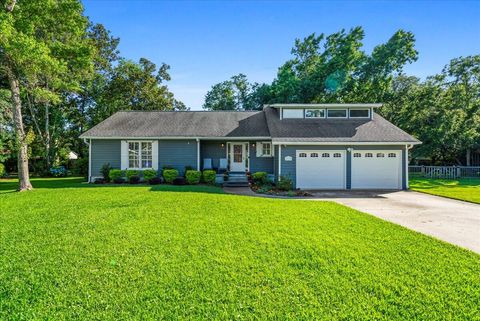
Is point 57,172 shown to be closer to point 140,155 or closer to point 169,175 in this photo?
point 140,155

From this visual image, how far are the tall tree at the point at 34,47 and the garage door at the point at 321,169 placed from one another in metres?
12.0

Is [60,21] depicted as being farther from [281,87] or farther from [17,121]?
[281,87]

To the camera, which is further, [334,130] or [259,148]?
[259,148]

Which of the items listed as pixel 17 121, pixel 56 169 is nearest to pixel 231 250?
pixel 17 121

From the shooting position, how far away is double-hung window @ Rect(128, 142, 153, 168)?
49.2ft

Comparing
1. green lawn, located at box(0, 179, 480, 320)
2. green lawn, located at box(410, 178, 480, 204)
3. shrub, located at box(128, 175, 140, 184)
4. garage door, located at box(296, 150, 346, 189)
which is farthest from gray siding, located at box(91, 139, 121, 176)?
green lawn, located at box(410, 178, 480, 204)

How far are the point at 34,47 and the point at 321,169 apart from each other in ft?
45.8

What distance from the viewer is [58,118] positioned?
2336cm

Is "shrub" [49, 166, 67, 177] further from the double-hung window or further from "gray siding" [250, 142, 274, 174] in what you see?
"gray siding" [250, 142, 274, 174]

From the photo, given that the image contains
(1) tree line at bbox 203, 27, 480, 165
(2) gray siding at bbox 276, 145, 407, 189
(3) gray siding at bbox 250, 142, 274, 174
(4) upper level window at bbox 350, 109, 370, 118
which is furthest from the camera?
(1) tree line at bbox 203, 27, 480, 165

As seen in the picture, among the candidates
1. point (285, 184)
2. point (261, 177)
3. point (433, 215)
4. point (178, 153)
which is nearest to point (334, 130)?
point (285, 184)

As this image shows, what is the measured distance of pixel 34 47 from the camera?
1020 centimetres

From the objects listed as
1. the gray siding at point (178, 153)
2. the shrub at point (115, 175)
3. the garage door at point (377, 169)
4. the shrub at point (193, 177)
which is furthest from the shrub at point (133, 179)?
the garage door at point (377, 169)

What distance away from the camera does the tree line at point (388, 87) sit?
77.3 feet
